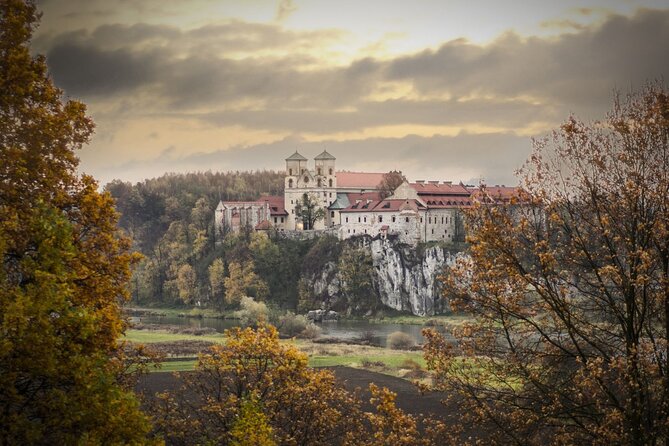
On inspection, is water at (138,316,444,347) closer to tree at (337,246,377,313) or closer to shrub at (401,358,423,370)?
tree at (337,246,377,313)

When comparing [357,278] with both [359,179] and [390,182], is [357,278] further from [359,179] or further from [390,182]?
[359,179]

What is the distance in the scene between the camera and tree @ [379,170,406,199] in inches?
5226

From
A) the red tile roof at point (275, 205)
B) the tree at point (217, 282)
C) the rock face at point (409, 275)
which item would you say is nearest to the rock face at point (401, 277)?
the rock face at point (409, 275)

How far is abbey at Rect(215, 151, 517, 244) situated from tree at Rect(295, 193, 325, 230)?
0.62 feet

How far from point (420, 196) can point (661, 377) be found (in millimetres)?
111221

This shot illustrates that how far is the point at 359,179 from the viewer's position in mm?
146875

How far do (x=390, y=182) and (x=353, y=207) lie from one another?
13.3 m

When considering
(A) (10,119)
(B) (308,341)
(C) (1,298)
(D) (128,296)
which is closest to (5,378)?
(C) (1,298)

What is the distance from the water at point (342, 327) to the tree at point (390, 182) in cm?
3190

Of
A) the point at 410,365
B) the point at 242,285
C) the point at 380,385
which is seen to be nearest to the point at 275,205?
the point at 242,285

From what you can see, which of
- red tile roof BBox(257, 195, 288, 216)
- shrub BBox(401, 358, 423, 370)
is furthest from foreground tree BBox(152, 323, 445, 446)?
red tile roof BBox(257, 195, 288, 216)

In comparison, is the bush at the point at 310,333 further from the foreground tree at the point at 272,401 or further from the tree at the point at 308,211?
the foreground tree at the point at 272,401

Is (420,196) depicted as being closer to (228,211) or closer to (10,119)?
(228,211)

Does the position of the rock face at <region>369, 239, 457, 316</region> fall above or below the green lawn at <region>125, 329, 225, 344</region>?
above
